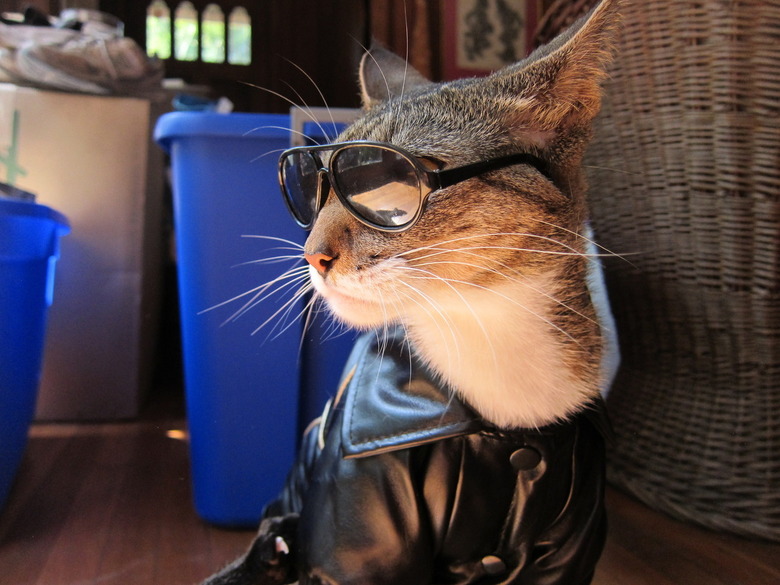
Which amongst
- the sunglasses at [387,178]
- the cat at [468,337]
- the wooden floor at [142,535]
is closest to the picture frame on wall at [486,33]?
the cat at [468,337]

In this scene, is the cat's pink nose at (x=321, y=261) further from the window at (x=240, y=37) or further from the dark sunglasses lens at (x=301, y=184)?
the window at (x=240, y=37)

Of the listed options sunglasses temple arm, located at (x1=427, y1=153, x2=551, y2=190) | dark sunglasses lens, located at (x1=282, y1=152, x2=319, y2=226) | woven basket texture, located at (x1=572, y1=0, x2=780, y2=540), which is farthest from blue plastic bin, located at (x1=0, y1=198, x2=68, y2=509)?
woven basket texture, located at (x1=572, y1=0, x2=780, y2=540)

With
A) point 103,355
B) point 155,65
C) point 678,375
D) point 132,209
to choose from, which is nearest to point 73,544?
point 103,355

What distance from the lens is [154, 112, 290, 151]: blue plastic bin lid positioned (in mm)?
980

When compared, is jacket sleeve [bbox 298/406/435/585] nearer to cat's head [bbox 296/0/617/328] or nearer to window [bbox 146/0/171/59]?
cat's head [bbox 296/0/617/328]

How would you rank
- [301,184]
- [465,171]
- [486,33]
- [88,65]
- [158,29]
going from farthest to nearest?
[158,29] < [486,33] < [88,65] < [301,184] < [465,171]

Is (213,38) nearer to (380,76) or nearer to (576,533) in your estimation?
(380,76)

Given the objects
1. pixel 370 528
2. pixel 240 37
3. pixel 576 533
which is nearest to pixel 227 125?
pixel 370 528

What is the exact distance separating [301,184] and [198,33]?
2.01 metres

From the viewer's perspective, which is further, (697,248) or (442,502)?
(697,248)

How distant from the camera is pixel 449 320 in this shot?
2.34 feet

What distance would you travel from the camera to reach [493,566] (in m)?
0.69

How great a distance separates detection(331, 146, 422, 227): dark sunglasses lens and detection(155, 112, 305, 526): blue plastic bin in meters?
0.39

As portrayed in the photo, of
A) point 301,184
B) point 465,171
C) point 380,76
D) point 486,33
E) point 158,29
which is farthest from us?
point 158,29
